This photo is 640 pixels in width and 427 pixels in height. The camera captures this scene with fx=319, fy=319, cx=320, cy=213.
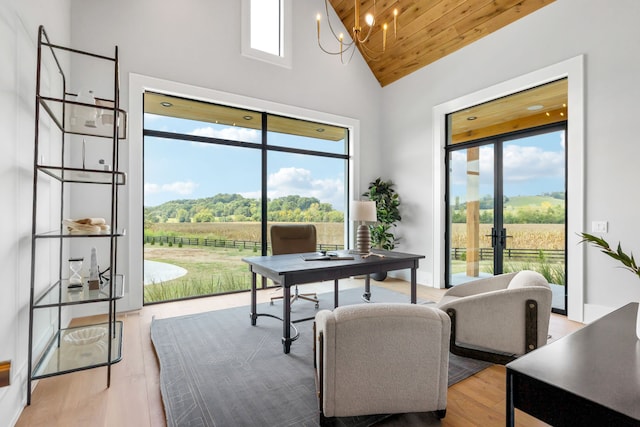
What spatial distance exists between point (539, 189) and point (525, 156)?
0.46 m

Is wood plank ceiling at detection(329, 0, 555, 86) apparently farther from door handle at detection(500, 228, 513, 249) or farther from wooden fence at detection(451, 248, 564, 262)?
wooden fence at detection(451, 248, 564, 262)

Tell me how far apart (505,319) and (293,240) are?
7.66 ft

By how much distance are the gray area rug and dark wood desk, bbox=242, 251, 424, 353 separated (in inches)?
8.5

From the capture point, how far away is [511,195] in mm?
4191

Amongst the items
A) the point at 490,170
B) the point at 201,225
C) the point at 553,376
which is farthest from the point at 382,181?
the point at 553,376

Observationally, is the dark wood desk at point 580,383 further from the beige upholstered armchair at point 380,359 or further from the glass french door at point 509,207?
the glass french door at point 509,207

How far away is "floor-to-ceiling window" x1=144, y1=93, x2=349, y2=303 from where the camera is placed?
4.07 meters

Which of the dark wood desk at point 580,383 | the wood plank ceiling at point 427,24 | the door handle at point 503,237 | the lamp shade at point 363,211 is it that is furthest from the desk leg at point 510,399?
the wood plank ceiling at point 427,24

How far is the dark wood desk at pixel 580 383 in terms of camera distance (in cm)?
81

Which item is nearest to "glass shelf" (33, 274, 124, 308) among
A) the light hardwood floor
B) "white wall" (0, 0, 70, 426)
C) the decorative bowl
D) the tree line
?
"white wall" (0, 0, 70, 426)

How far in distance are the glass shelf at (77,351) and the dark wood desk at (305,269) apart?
117 cm

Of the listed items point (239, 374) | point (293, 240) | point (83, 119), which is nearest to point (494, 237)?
point (293, 240)

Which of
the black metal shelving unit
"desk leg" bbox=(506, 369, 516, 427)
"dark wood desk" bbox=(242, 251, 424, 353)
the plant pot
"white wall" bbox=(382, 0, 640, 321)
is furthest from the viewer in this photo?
the plant pot

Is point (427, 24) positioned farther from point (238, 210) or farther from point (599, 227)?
point (238, 210)
